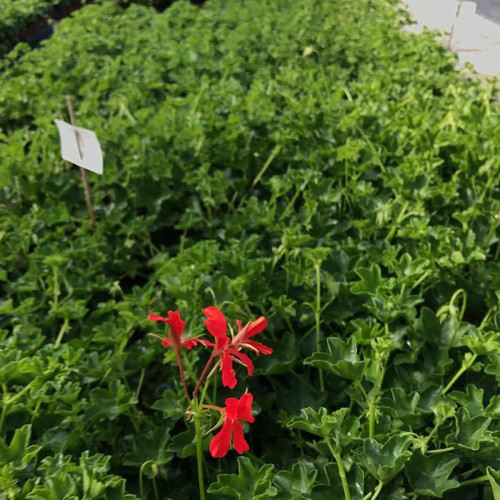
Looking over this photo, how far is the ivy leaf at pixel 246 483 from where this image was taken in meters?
1.24

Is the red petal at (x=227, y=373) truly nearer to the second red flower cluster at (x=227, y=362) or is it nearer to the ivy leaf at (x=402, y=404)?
the second red flower cluster at (x=227, y=362)

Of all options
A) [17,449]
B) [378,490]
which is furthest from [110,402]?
[378,490]

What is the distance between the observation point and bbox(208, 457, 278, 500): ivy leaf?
1236 mm

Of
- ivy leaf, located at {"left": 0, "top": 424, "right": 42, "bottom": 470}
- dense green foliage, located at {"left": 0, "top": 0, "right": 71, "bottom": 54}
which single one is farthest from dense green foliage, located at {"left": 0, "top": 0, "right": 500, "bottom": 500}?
dense green foliage, located at {"left": 0, "top": 0, "right": 71, "bottom": 54}

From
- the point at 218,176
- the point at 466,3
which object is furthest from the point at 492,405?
the point at 466,3

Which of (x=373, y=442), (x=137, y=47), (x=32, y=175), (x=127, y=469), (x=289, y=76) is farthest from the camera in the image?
(x=137, y=47)

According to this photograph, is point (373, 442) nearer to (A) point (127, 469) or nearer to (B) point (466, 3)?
(A) point (127, 469)

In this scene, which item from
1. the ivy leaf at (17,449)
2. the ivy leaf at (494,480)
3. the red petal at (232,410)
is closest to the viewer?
the red petal at (232,410)

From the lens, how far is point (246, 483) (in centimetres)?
128

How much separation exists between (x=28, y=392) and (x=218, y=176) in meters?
1.20

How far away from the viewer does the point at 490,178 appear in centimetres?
243

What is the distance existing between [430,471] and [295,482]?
317mm

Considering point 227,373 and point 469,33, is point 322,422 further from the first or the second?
point 469,33

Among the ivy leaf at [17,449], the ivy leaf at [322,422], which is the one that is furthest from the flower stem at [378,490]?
the ivy leaf at [17,449]
